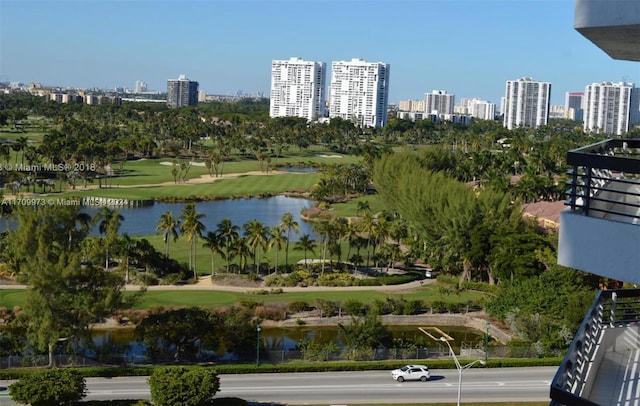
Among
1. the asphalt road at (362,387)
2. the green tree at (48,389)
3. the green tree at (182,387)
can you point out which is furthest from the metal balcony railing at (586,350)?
the green tree at (48,389)

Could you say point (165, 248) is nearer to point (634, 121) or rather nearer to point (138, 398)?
point (138, 398)

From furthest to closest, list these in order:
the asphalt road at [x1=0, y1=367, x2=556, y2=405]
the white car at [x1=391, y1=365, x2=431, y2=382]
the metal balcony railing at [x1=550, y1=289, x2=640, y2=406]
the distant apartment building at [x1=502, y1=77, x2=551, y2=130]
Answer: the distant apartment building at [x1=502, y1=77, x2=551, y2=130] < the white car at [x1=391, y1=365, x2=431, y2=382] < the asphalt road at [x1=0, y1=367, x2=556, y2=405] < the metal balcony railing at [x1=550, y1=289, x2=640, y2=406]

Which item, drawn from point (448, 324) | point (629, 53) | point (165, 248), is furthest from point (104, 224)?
point (629, 53)

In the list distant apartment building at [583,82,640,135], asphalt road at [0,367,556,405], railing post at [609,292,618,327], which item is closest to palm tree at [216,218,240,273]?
asphalt road at [0,367,556,405]

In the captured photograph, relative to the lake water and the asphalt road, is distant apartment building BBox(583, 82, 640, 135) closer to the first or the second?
the lake water

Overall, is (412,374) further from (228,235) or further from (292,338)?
(228,235)

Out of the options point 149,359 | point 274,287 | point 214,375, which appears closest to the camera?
point 214,375

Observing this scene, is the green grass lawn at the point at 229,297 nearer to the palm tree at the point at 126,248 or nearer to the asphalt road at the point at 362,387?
the palm tree at the point at 126,248
